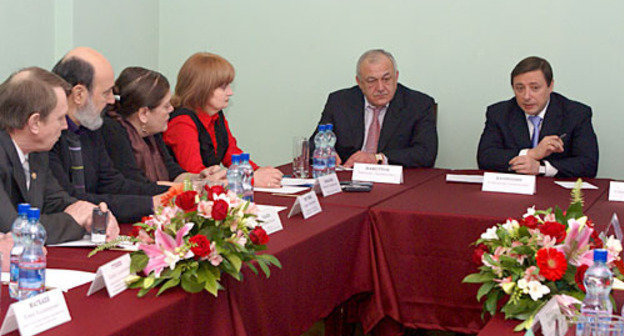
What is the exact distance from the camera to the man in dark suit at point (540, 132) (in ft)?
14.0

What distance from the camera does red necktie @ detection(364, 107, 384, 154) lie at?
4875 millimetres

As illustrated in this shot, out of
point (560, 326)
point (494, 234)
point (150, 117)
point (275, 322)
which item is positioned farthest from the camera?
point (150, 117)

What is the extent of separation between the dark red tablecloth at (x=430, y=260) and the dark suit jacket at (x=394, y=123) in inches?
63.9

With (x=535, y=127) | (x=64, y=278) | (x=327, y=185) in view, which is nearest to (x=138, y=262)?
(x=64, y=278)

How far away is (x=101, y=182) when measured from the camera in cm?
315

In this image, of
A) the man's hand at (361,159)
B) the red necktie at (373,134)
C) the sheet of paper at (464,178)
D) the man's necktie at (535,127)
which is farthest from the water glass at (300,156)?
the man's necktie at (535,127)

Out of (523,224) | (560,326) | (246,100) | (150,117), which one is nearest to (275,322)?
(523,224)

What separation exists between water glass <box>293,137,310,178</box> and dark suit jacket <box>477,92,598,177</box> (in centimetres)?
124

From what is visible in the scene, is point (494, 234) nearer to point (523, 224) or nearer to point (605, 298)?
point (523, 224)

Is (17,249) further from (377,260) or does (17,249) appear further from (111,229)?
(377,260)

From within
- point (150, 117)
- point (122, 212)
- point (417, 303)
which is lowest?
point (417, 303)

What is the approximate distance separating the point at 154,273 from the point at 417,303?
5.10ft

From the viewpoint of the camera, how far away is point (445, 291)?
9.83 feet

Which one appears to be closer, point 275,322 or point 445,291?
point 275,322
